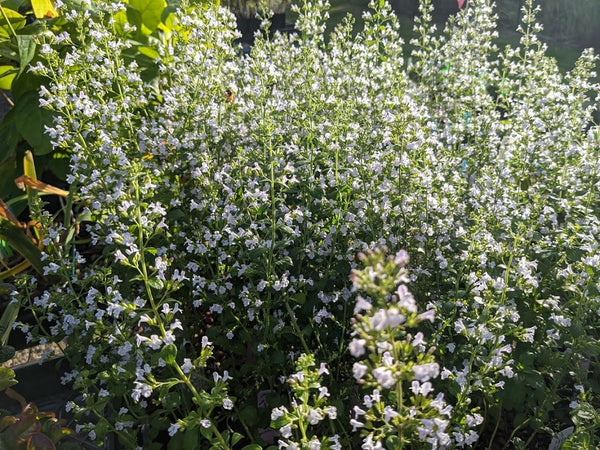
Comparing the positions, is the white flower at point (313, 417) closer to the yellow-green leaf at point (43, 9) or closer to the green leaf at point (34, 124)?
the green leaf at point (34, 124)

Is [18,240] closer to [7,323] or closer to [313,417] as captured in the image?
[7,323]

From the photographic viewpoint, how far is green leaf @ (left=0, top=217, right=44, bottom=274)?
2904 mm

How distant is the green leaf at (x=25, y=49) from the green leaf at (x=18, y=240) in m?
0.74

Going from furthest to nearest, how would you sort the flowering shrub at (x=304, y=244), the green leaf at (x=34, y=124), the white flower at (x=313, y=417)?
the green leaf at (x=34, y=124)
the flowering shrub at (x=304, y=244)
the white flower at (x=313, y=417)

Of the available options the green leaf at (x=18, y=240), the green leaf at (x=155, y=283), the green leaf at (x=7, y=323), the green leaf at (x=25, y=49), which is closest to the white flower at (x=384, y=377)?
the green leaf at (x=155, y=283)

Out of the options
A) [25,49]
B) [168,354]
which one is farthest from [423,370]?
[25,49]

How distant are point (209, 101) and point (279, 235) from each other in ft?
1.89

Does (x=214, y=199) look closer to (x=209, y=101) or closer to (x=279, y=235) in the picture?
(x=279, y=235)

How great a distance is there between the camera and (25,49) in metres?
3.02

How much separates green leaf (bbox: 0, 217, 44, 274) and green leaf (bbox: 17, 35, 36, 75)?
29.3 inches

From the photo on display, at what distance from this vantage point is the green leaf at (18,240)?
290 centimetres

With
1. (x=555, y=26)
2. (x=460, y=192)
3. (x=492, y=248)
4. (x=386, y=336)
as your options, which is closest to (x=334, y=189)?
(x=460, y=192)

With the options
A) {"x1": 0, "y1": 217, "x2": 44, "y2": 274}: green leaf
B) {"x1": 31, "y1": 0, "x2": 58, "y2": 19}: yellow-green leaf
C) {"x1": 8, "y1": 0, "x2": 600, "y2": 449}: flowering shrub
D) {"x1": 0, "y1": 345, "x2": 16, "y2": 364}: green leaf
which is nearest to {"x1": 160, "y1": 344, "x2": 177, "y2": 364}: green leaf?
{"x1": 8, "y1": 0, "x2": 600, "y2": 449}: flowering shrub

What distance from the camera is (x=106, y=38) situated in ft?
7.90
